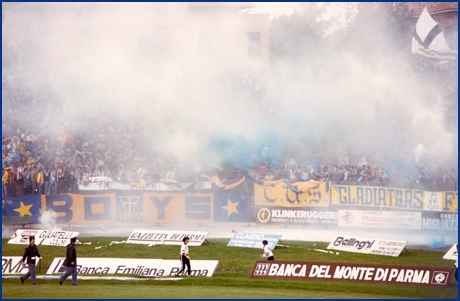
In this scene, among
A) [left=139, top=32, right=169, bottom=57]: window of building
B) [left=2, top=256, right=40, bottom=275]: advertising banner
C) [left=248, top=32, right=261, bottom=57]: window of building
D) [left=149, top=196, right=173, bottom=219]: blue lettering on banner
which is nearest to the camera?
[left=2, top=256, right=40, bottom=275]: advertising banner

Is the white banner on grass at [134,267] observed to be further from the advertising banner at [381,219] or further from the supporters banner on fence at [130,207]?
the advertising banner at [381,219]

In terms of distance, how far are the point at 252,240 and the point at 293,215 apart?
1.90 m

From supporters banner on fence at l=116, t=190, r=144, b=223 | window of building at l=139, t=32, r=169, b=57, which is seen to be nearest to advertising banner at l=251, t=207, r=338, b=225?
supporters banner on fence at l=116, t=190, r=144, b=223

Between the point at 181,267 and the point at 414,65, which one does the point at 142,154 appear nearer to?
the point at 181,267

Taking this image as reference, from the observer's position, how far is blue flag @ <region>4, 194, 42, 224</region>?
22484 millimetres

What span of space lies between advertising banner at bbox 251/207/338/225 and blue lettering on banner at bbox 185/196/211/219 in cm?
152

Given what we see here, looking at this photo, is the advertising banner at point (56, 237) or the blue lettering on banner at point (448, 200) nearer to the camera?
the blue lettering on banner at point (448, 200)

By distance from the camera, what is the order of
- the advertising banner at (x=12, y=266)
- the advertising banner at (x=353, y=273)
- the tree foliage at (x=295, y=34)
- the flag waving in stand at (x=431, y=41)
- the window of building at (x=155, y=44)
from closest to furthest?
the advertising banner at (x=353, y=273), the advertising banner at (x=12, y=266), the flag waving in stand at (x=431, y=41), the tree foliage at (x=295, y=34), the window of building at (x=155, y=44)

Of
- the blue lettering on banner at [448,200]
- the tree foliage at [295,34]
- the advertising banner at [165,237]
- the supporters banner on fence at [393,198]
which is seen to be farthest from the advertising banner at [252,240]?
the tree foliage at [295,34]

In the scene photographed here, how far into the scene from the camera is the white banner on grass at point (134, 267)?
17984 mm

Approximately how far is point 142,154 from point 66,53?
4.55 m

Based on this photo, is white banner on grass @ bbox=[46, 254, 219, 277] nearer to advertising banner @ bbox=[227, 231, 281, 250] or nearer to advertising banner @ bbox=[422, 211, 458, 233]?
advertising banner @ bbox=[227, 231, 281, 250]

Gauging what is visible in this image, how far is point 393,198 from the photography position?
2011 centimetres

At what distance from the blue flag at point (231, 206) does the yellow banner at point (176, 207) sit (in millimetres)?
238
